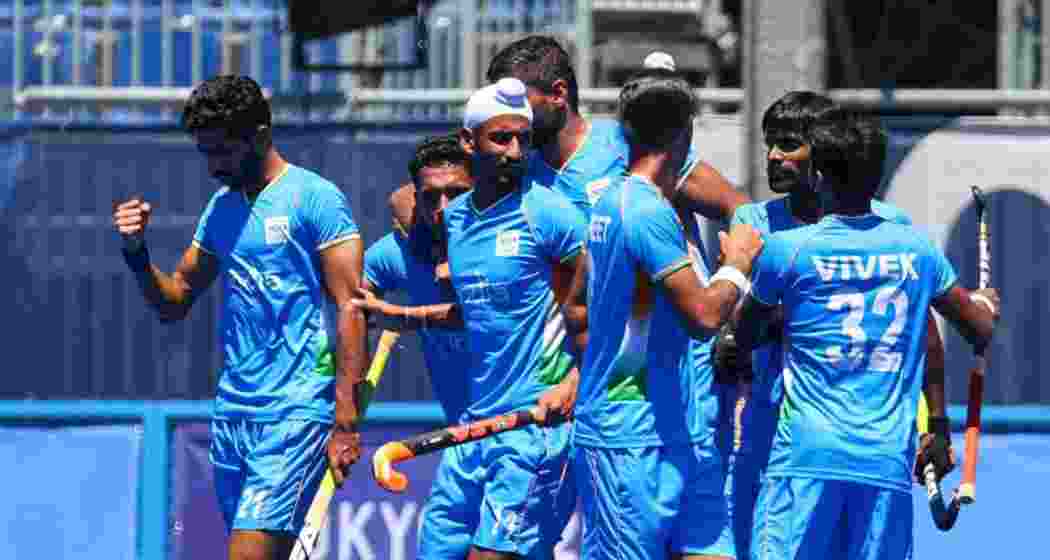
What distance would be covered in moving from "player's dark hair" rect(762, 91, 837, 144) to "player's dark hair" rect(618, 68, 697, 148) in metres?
0.74

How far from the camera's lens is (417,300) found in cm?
867

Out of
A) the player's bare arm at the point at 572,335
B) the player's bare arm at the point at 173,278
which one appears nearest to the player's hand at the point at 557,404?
the player's bare arm at the point at 572,335

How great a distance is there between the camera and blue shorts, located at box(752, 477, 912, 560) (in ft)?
23.1

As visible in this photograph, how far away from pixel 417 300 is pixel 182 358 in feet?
8.83

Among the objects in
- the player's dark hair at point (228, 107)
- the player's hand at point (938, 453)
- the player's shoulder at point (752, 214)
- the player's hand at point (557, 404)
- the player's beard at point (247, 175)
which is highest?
the player's dark hair at point (228, 107)

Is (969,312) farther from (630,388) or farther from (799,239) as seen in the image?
(630,388)

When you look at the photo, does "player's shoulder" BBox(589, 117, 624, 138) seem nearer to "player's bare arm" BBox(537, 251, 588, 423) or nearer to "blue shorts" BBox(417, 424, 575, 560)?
"player's bare arm" BBox(537, 251, 588, 423)

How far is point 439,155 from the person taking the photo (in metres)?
8.29

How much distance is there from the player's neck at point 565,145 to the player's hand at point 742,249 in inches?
46.0

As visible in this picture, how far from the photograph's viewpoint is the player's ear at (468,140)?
7.61 meters

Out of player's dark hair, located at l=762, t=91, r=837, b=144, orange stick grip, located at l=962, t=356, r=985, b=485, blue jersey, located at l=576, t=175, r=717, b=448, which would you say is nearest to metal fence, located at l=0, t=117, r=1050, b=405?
player's dark hair, located at l=762, t=91, r=837, b=144

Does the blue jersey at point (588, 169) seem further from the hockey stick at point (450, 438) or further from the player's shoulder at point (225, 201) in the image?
the player's shoulder at point (225, 201)

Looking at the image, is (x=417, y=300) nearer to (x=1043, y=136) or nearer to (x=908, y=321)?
(x=908, y=321)

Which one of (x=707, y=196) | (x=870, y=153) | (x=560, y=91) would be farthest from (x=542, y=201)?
(x=870, y=153)
